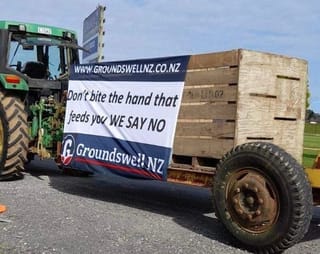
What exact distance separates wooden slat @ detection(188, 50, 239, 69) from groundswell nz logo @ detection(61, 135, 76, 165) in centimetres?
245

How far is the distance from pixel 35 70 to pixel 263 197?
6.14 meters

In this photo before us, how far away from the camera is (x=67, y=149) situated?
8.54 meters

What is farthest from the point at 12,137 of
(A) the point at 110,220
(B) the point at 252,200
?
(B) the point at 252,200

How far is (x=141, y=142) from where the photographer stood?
7.36m

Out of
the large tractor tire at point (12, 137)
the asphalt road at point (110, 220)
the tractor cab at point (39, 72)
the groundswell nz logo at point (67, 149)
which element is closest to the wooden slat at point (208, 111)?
the asphalt road at point (110, 220)

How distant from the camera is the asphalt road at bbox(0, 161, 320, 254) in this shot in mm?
5770

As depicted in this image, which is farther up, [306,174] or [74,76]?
[74,76]

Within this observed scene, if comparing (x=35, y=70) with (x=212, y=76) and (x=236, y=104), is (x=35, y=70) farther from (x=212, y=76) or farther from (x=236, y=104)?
(x=236, y=104)

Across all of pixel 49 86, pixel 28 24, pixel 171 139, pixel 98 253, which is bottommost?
pixel 98 253

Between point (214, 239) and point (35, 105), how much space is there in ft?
16.7

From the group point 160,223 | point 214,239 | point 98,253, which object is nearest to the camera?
point 98,253

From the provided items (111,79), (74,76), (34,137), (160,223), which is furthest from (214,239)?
(34,137)

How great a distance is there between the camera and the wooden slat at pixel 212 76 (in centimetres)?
635

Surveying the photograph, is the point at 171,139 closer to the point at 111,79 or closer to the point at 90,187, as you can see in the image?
the point at 111,79
